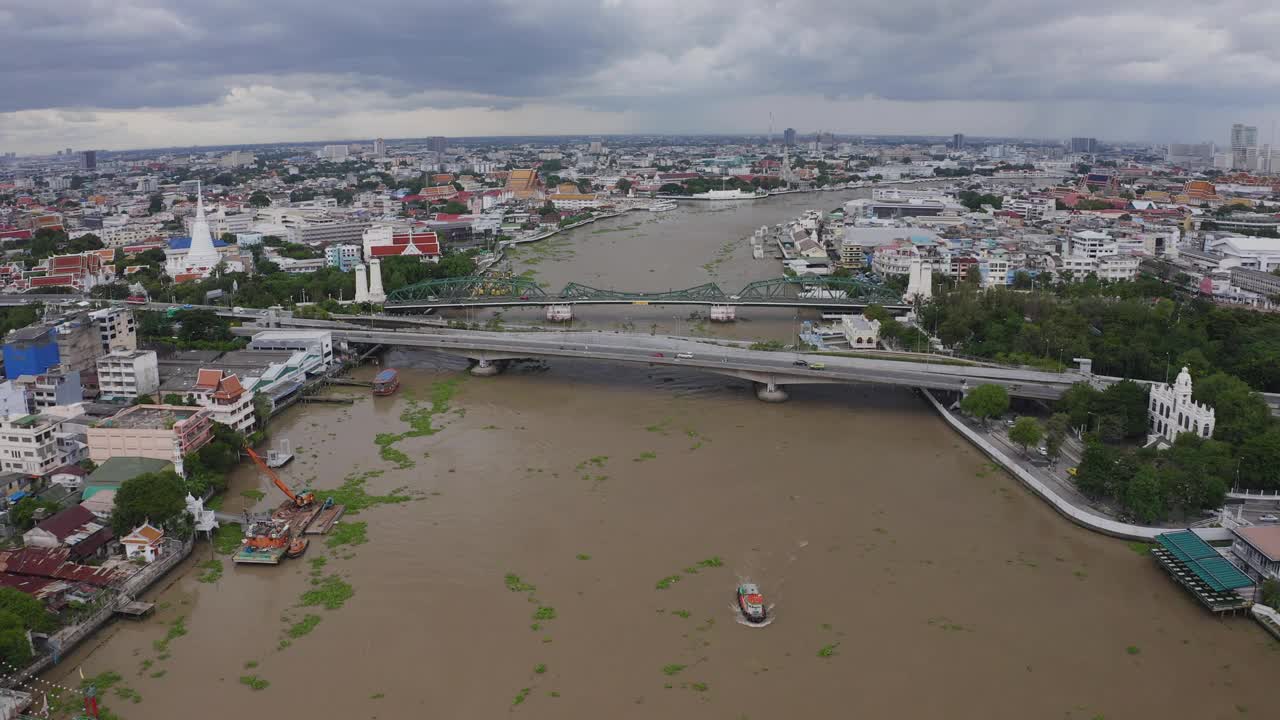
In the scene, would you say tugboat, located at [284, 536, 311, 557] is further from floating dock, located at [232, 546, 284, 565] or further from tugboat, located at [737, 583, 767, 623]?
tugboat, located at [737, 583, 767, 623]

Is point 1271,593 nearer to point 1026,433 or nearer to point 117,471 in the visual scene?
point 1026,433

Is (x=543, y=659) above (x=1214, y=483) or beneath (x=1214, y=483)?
beneath

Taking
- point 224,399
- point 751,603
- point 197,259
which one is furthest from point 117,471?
point 197,259

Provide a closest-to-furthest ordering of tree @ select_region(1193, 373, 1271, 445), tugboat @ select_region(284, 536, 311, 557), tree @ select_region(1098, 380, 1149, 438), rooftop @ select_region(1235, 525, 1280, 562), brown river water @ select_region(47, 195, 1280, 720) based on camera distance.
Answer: brown river water @ select_region(47, 195, 1280, 720), rooftop @ select_region(1235, 525, 1280, 562), tugboat @ select_region(284, 536, 311, 557), tree @ select_region(1193, 373, 1271, 445), tree @ select_region(1098, 380, 1149, 438)

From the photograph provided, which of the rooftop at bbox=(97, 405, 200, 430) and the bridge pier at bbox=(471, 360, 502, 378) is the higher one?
the rooftop at bbox=(97, 405, 200, 430)

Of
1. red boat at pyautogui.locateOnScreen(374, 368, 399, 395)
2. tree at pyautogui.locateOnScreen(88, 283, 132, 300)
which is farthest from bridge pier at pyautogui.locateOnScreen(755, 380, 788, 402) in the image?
tree at pyautogui.locateOnScreen(88, 283, 132, 300)

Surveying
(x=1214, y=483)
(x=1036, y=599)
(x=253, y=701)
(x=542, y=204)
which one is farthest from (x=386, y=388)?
(x=542, y=204)

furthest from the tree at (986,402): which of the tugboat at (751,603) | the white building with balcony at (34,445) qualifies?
the white building with balcony at (34,445)

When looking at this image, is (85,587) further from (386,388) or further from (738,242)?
(738,242)
